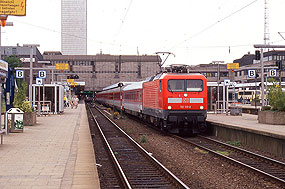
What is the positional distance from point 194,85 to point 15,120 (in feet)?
25.6

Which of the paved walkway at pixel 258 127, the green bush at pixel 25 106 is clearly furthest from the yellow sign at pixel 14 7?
the green bush at pixel 25 106

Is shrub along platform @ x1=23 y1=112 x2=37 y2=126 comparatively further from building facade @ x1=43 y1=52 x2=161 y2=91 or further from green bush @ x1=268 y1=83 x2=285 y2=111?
building facade @ x1=43 y1=52 x2=161 y2=91

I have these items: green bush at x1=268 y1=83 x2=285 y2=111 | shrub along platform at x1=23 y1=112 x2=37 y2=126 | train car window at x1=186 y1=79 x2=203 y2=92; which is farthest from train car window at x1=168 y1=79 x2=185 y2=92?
shrub along platform at x1=23 y1=112 x2=37 y2=126

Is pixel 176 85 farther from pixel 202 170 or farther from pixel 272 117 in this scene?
pixel 202 170

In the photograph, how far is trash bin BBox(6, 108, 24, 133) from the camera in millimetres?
16109

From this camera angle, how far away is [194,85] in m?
17.8

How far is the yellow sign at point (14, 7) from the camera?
35.2ft

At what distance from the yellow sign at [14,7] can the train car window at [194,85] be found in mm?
8897

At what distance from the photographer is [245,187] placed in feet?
25.7

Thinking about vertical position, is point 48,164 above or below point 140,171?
above

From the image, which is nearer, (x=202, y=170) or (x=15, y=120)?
(x=202, y=170)

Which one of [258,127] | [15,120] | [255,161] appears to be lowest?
[255,161]

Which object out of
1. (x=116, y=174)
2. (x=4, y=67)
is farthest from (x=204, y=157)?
(x=4, y=67)

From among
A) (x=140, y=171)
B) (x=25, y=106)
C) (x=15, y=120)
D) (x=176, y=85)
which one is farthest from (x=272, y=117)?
(x=25, y=106)
